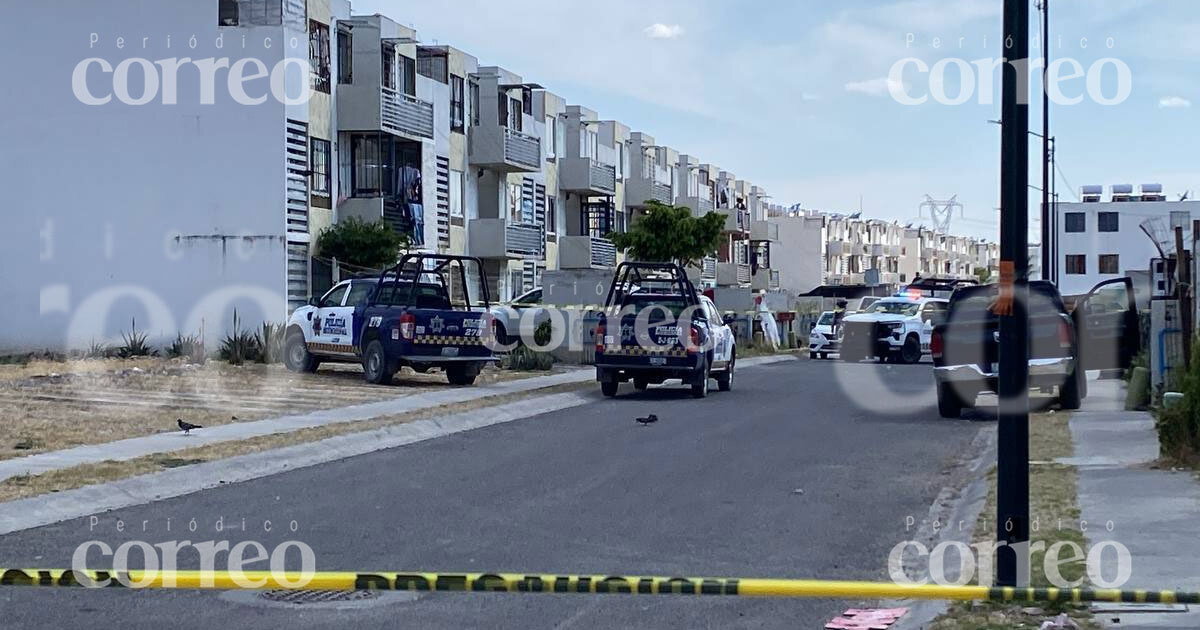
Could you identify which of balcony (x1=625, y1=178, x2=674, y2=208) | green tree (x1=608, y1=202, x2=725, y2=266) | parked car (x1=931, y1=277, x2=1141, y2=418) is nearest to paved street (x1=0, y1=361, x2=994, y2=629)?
parked car (x1=931, y1=277, x2=1141, y2=418)

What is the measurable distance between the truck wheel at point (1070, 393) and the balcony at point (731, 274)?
56.4 metres

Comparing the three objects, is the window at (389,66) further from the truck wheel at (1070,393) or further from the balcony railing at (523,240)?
the truck wheel at (1070,393)

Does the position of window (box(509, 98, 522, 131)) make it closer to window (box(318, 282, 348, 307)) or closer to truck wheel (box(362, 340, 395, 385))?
window (box(318, 282, 348, 307))

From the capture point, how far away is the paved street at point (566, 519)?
7836mm

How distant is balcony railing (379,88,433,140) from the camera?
3825 centimetres

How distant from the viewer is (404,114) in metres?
39.6

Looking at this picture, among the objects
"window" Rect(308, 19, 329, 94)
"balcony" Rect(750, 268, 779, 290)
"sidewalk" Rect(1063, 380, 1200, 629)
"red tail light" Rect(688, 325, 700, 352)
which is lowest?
"sidewalk" Rect(1063, 380, 1200, 629)

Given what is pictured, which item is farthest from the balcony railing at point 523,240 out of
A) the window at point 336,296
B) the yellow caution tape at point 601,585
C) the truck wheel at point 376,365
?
the yellow caution tape at point 601,585

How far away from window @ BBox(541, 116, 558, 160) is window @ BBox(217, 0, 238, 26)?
73.9 feet

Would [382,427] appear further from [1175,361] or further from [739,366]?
[739,366]

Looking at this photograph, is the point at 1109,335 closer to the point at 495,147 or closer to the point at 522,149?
the point at 495,147

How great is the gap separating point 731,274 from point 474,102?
32.6 meters

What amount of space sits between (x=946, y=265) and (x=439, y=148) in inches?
5477

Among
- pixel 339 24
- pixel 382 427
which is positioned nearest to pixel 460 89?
pixel 339 24
